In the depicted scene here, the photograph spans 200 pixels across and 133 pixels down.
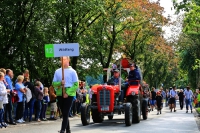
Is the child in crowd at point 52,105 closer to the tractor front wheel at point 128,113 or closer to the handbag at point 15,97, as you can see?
the handbag at point 15,97

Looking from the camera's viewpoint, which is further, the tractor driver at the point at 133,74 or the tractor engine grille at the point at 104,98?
the tractor driver at the point at 133,74

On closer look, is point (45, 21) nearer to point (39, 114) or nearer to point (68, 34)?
point (68, 34)

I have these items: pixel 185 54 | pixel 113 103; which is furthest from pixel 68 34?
pixel 185 54

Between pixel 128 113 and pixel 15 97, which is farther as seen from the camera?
pixel 15 97

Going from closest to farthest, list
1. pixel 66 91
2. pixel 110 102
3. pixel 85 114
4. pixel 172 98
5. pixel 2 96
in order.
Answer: pixel 66 91 < pixel 2 96 < pixel 85 114 < pixel 110 102 < pixel 172 98

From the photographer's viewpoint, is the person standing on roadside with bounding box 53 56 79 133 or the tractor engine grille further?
the tractor engine grille

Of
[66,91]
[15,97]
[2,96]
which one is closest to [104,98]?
[15,97]

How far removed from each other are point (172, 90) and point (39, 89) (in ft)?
49.7

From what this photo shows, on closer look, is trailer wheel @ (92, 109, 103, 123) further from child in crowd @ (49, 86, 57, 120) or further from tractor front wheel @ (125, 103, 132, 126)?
child in crowd @ (49, 86, 57, 120)

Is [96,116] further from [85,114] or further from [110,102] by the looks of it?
[85,114]

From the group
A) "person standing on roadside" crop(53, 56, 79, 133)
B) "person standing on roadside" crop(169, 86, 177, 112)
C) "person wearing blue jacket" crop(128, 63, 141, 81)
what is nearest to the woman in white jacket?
"person standing on roadside" crop(53, 56, 79, 133)

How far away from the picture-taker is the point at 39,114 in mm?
18484

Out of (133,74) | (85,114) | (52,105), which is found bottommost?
(85,114)

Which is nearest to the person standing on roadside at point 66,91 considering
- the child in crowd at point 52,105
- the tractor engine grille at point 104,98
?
the tractor engine grille at point 104,98
